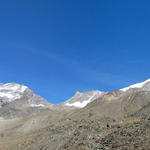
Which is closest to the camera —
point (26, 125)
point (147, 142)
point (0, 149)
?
point (147, 142)

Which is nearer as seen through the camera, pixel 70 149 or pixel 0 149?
pixel 70 149

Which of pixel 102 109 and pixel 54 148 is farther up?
pixel 102 109

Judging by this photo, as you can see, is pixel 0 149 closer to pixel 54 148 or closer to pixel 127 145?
pixel 54 148

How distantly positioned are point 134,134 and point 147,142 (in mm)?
4382

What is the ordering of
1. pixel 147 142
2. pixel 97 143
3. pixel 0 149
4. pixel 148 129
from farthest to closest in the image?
pixel 0 149, pixel 97 143, pixel 148 129, pixel 147 142

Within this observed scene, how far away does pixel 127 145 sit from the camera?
25.6m

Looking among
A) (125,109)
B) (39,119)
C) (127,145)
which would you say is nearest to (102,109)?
(125,109)

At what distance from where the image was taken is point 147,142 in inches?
958

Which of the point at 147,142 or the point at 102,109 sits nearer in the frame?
the point at 147,142

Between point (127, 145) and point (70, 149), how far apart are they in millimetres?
11270

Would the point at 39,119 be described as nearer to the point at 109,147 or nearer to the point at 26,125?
the point at 26,125

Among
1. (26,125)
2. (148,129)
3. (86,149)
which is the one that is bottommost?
(86,149)

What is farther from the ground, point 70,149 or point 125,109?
point 125,109

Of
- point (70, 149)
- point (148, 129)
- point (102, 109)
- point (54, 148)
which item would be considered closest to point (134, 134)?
point (148, 129)
